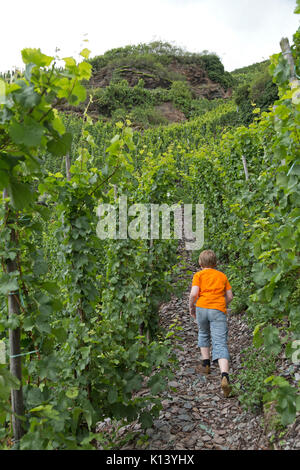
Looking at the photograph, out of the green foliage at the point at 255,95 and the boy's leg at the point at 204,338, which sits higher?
the green foliage at the point at 255,95

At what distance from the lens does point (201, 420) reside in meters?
3.08

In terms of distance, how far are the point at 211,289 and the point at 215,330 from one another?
1.36ft

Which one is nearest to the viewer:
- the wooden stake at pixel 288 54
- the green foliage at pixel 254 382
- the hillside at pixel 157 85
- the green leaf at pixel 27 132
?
the green leaf at pixel 27 132

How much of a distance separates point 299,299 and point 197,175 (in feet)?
19.4

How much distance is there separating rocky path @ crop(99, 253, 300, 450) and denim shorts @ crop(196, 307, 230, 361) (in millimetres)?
357

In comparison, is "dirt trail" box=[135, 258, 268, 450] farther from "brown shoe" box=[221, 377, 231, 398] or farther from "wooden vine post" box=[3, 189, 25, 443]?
"wooden vine post" box=[3, 189, 25, 443]

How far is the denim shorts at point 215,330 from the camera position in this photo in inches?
140

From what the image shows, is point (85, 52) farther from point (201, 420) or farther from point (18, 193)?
point (201, 420)

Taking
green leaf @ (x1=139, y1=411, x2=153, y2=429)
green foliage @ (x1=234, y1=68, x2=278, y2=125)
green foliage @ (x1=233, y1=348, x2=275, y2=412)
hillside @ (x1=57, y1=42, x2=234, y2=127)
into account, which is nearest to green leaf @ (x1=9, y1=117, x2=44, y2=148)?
green leaf @ (x1=139, y1=411, x2=153, y2=429)

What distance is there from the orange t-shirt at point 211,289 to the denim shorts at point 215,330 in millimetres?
61

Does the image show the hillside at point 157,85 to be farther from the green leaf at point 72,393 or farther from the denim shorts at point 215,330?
the green leaf at point 72,393

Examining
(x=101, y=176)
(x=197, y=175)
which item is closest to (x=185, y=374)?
(x=101, y=176)

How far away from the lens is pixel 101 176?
8.87ft

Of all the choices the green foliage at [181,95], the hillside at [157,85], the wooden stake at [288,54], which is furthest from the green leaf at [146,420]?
the green foliage at [181,95]
